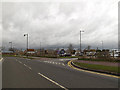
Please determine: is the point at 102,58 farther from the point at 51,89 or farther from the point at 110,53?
the point at 51,89

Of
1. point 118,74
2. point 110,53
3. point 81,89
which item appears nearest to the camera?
point 81,89

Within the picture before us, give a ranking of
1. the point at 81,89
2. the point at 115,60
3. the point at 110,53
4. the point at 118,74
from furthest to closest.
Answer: the point at 110,53, the point at 115,60, the point at 118,74, the point at 81,89

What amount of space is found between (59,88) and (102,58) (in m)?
19.1

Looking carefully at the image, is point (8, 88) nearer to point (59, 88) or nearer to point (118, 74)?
→ point (59, 88)

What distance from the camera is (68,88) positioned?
22.4 ft

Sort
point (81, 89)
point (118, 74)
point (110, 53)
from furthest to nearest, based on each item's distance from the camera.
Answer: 1. point (110, 53)
2. point (118, 74)
3. point (81, 89)

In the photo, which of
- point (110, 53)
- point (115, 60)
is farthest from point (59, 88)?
point (110, 53)

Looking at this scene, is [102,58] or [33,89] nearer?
[33,89]

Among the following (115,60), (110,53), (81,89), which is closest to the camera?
(81,89)

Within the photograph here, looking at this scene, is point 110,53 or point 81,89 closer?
point 81,89

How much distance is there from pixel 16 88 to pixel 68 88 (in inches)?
110

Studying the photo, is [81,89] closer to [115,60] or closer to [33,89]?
[33,89]

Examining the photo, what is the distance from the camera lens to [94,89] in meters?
6.64

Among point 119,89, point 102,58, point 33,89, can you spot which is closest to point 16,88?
point 33,89
